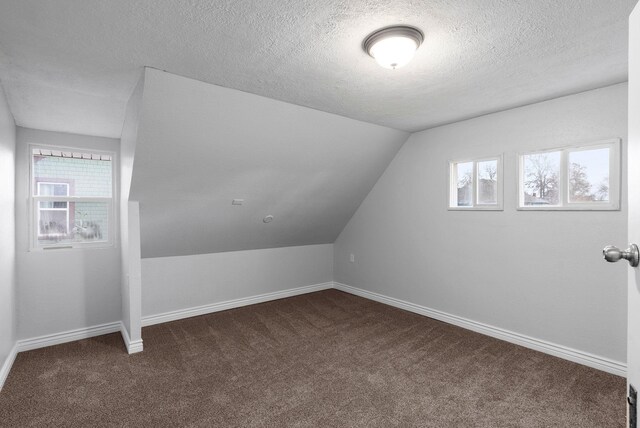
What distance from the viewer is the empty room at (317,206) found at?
1782 millimetres

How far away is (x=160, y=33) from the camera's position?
175 cm

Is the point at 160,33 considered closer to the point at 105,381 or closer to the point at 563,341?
the point at 105,381

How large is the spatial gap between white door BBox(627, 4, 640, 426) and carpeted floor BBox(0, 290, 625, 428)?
1508 mm

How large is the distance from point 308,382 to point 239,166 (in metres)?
2.00

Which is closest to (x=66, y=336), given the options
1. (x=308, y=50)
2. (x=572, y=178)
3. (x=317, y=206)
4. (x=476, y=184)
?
(x=317, y=206)

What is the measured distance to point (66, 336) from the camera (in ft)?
10.8

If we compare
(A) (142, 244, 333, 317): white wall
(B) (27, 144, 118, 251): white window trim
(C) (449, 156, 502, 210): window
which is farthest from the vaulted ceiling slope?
(C) (449, 156, 502, 210): window

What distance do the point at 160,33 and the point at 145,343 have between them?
2763mm

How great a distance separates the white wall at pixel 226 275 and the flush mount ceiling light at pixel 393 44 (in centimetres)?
323

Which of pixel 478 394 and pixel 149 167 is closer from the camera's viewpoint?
pixel 478 394

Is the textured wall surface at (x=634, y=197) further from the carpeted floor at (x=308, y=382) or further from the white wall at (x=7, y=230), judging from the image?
the white wall at (x=7, y=230)

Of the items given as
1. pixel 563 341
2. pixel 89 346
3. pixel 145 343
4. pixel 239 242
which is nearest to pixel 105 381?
pixel 145 343

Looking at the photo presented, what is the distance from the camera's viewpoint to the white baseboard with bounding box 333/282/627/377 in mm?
2588

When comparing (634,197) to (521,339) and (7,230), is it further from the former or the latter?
(7,230)
